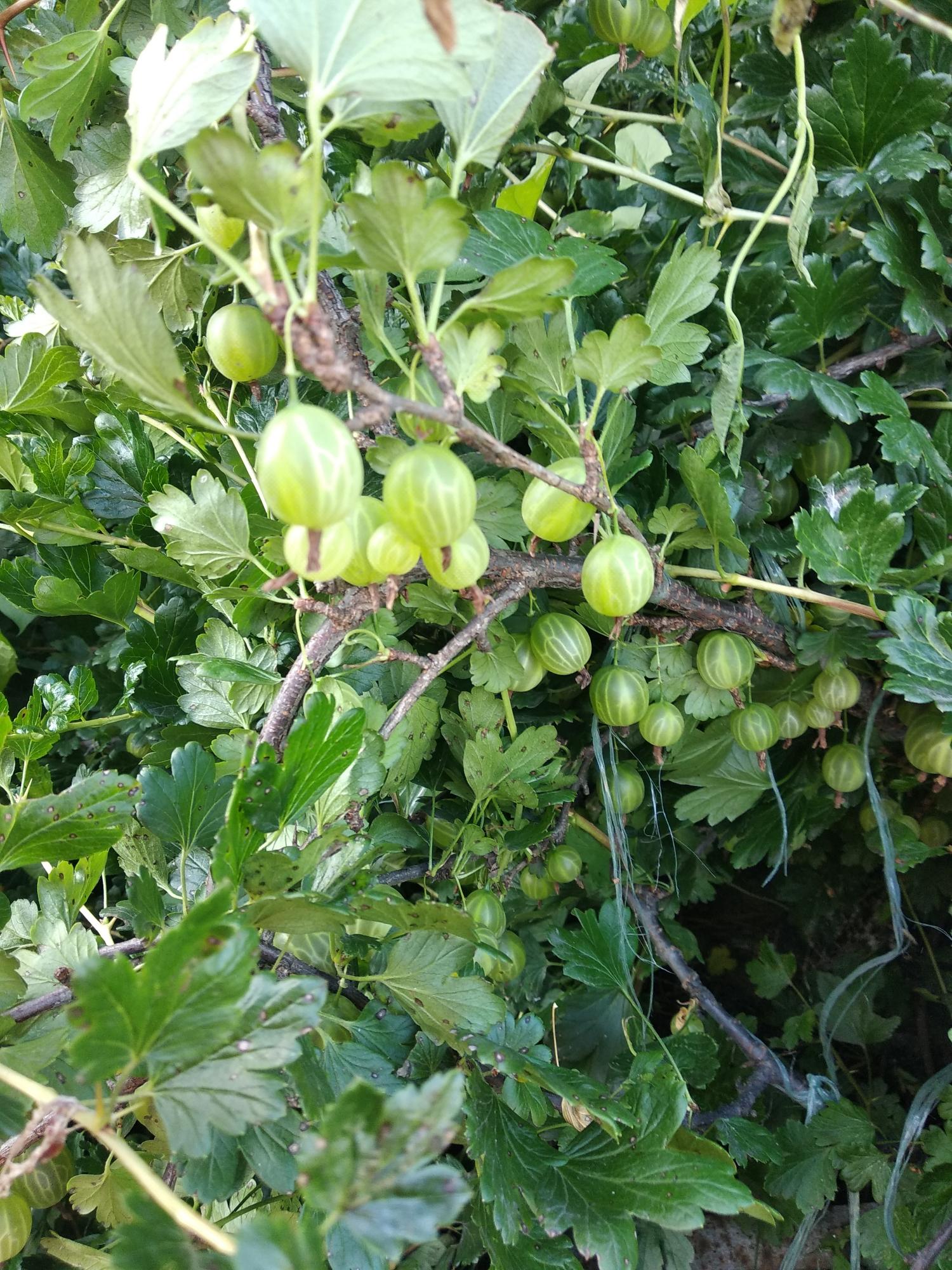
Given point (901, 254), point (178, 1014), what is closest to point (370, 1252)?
point (178, 1014)

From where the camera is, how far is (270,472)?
0.83ft

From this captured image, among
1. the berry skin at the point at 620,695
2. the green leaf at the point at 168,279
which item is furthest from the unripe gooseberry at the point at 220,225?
the berry skin at the point at 620,695

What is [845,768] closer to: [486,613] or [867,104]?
[486,613]

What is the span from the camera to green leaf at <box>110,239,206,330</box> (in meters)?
0.48

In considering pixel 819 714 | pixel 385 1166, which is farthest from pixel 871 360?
pixel 385 1166

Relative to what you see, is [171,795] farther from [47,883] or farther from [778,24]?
[778,24]

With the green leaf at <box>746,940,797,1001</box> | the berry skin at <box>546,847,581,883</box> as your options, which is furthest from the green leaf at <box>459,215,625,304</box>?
the green leaf at <box>746,940,797,1001</box>

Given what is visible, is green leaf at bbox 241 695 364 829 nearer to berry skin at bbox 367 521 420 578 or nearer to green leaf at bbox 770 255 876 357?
berry skin at bbox 367 521 420 578

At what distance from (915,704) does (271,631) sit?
Answer: 50cm

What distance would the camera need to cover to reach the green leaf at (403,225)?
10.9 inches

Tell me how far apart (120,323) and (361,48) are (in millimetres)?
126

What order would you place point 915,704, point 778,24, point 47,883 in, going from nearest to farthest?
point 778,24
point 47,883
point 915,704

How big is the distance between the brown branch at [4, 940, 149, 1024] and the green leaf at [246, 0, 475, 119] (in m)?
0.43

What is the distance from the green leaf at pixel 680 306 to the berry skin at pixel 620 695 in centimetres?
20
